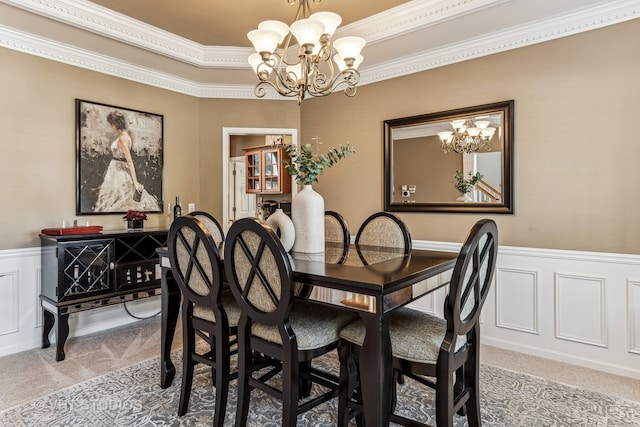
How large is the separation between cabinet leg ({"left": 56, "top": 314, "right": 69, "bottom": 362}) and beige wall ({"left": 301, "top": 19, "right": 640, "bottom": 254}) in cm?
307

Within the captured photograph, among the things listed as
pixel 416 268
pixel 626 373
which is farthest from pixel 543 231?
pixel 416 268

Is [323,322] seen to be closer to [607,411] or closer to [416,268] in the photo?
[416,268]

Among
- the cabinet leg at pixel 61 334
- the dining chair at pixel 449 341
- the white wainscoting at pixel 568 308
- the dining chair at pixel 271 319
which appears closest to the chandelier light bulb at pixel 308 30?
the dining chair at pixel 271 319

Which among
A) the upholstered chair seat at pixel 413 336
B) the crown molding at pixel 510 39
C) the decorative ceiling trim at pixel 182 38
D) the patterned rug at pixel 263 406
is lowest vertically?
the patterned rug at pixel 263 406

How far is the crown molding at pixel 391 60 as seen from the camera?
2605 mm

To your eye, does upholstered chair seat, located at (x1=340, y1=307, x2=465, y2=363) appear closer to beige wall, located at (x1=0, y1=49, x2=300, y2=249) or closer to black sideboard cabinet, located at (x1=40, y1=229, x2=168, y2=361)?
black sideboard cabinet, located at (x1=40, y1=229, x2=168, y2=361)

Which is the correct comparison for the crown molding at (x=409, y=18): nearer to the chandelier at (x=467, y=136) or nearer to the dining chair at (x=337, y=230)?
the chandelier at (x=467, y=136)

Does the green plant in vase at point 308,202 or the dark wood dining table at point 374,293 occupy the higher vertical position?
the green plant in vase at point 308,202

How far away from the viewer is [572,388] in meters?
2.33

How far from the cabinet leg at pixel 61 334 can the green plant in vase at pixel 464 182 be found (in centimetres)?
344

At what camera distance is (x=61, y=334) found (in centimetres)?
282

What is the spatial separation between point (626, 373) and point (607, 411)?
65 centimetres

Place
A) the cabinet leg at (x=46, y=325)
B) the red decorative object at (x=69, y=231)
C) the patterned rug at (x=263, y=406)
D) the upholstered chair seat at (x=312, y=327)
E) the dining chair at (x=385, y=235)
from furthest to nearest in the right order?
the cabinet leg at (x=46, y=325), the red decorative object at (x=69, y=231), the dining chair at (x=385, y=235), the patterned rug at (x=263, y=406), the upholstered chair seat at (x=312, y=327)

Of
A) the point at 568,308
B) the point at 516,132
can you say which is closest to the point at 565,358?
the point at 568,308
